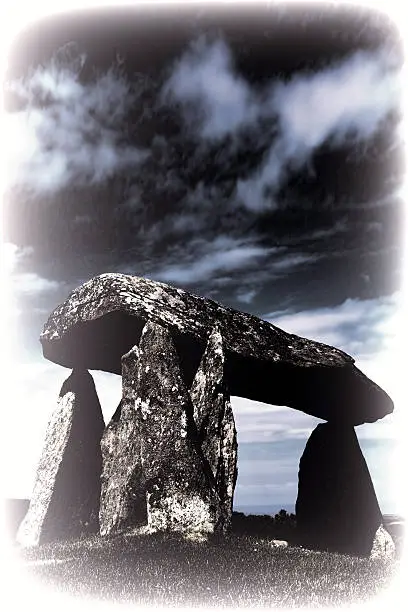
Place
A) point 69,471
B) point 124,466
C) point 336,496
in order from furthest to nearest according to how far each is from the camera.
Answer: point 336,496, point 69,471, point 124,466

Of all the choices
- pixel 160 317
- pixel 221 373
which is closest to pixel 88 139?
pixel 160 317

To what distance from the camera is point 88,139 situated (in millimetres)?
11422

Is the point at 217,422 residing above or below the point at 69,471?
above

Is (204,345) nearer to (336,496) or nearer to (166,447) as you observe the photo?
(166,447)

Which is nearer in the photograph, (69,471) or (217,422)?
(217,422)

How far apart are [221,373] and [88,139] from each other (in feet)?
16.1

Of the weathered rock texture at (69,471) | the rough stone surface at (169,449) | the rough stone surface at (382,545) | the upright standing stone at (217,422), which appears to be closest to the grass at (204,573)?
the rough stone surface at (169,449)

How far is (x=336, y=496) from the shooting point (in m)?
17.5

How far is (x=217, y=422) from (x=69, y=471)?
12.6 feet

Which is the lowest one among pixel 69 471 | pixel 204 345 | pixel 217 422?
pixel 69 471

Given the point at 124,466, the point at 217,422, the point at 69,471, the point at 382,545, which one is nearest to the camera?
the point at 124,466

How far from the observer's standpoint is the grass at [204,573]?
8.91 meters

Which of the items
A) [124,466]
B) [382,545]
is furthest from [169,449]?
[382,545]

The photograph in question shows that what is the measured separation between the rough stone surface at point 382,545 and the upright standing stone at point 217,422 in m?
5.32
